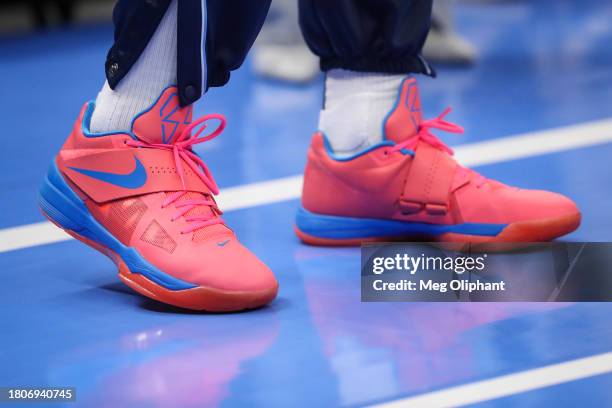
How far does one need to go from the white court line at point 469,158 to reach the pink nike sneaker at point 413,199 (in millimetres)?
230

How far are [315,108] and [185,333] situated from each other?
1236 mm

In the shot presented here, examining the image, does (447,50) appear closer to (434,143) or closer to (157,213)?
(434,143)

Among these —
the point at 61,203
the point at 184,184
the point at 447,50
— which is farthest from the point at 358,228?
the point at 447,50

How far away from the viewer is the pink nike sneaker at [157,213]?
3.71 ft

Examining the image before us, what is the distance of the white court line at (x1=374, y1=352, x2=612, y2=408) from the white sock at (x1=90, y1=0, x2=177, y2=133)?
18.3 inches

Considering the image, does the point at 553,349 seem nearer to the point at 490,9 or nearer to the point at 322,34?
the point at 322,34

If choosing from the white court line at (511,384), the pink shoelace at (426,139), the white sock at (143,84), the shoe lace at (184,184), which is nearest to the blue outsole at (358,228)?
the pink shoelace at (426,139)

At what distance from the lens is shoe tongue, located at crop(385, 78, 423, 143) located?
1366 millimetres

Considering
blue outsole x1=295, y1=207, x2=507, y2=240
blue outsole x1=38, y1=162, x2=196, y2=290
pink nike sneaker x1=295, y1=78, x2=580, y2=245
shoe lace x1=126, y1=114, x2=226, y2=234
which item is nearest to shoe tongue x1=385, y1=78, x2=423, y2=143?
pink nike sneaker x1=295, y1=78, x2=580, y2=245

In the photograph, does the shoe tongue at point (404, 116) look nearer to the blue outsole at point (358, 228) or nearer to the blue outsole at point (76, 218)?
the blue outsole at point (358, 228)

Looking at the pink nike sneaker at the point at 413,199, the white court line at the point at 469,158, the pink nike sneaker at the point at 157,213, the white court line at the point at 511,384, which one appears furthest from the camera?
the white court line at the point at 469,158

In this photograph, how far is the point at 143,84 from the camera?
1.16 metres

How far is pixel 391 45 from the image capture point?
1.34 metres

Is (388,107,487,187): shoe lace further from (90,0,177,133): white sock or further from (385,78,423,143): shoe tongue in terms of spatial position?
(90,0,177,133): white sock
